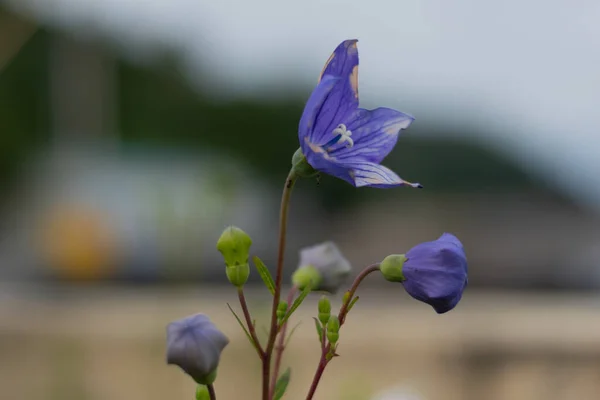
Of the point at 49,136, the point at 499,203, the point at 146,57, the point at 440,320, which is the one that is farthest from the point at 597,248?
the point at 146,57

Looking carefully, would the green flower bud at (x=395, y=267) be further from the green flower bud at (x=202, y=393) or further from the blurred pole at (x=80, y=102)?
the blurred pole at (x=80, y=102)

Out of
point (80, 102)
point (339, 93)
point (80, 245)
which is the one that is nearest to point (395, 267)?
point (339, 93)

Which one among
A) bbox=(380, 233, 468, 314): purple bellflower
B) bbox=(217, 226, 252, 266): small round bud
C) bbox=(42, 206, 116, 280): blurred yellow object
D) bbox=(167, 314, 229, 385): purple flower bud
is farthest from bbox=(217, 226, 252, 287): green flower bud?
bbox=(42, 206, 116, 280): blurred yellow object

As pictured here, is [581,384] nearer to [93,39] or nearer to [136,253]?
[136,253]

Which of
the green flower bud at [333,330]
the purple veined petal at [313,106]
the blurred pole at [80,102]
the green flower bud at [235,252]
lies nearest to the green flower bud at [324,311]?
the green flower bud at [333,330]

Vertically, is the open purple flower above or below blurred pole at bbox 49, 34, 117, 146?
above

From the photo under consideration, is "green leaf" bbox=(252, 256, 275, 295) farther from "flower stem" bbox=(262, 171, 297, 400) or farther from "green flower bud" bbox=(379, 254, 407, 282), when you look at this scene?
"green flower bud" bbox=(379, 254, 407, 282)
